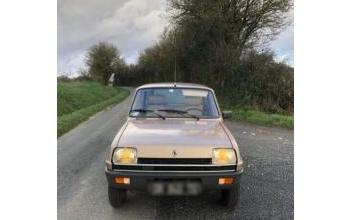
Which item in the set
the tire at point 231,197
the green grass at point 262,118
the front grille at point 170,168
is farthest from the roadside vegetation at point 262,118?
the front grille at point 170,168

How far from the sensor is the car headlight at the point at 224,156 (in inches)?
172

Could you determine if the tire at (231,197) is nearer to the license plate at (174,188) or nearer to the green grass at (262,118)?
the license plate at (174,188)

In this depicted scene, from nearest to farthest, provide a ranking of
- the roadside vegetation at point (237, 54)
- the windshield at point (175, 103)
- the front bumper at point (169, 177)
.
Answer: the front bumper at point (169, 177), the windshield at point (175, 103), the roadside vegetation at point (237, 54)

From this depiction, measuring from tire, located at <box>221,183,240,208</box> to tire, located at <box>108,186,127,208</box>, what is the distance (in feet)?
4.19

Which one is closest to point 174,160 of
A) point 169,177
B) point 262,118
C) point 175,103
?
point 169,177

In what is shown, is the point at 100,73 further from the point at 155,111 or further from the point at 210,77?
the point at 155,111

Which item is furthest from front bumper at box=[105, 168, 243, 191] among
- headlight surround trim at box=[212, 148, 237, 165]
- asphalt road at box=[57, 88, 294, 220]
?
asphalt road at box=[57, 88, 294, 220]

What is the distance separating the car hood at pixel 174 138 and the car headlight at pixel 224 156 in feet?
0.19

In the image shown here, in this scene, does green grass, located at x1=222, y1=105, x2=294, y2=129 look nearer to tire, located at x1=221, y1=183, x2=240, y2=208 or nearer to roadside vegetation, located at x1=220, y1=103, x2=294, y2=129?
roadside vegetation, located at x1=220, y1=103, x2=294, y2=129

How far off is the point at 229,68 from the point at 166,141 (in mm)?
14863

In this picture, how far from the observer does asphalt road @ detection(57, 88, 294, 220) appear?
15.4ft

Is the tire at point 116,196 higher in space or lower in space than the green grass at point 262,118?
lower
